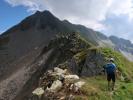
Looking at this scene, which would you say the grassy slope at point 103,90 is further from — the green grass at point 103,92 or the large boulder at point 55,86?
the large boulder at point 55,86

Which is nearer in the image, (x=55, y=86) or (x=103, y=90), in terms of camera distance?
(x=103, y=90)

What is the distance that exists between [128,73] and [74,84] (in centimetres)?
1250

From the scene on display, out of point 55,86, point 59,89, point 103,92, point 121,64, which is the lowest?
point 103,92

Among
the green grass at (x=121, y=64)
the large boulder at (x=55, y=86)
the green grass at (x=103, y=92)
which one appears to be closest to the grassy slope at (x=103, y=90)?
the green grass at (x=103, y=92)

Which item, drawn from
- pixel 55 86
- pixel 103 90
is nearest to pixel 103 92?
pixel 103 90

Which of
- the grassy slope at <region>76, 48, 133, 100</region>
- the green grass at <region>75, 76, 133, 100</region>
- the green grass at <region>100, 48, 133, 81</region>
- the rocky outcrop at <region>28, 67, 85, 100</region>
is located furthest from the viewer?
the green grass at <region>100, 48, 133, 81</region>

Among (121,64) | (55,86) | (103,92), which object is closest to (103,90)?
(103,92)

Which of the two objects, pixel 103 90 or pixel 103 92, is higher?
pixel 103 90

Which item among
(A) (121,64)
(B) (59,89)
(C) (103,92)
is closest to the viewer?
(C) (103,92)

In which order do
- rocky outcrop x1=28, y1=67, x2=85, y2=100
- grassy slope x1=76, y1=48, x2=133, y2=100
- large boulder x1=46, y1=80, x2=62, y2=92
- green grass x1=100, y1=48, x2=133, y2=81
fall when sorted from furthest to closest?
green grass x1=100, y1=48, x2=133, y2=81 → large boulder x1=46, y1=80, x2=62, y2=92 → rocky outcrop x1=28, y1=67, x2=85, y2=100 → grassy slope x1=76, y1=48, x2=133, y2=100

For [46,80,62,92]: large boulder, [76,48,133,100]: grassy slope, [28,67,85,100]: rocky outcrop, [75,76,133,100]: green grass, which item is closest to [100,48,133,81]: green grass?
[76,48,133,100]: grassy slope

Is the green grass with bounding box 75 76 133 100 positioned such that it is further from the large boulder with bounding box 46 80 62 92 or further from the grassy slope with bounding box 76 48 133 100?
the large boulder with bounding box 46 80 62 92

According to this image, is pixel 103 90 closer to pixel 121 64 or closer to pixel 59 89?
pixel 59 89

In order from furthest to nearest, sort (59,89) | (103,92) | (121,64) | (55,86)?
(121,64) → (55,86) → (59,89) → (103,92)
